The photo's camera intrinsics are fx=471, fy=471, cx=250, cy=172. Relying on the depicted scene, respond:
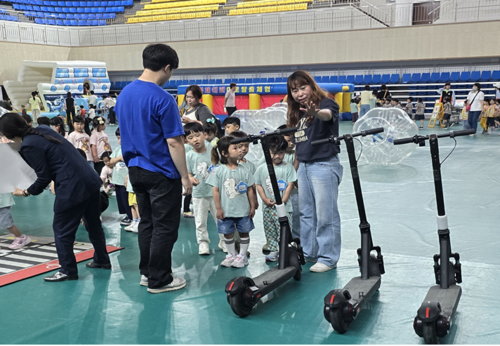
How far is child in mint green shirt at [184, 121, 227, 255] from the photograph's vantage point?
456cm

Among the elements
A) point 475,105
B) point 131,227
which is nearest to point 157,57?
point 131,227

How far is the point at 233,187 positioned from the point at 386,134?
5.39 m

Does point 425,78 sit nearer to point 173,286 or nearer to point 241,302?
point 173,286

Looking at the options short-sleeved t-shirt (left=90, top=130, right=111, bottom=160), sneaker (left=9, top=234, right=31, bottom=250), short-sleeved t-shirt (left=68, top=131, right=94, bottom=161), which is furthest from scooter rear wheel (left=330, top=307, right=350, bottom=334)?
short-sleeved t-shirt (left=90, top=130, right=111, bottom=160)

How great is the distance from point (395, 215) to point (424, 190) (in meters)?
1.54

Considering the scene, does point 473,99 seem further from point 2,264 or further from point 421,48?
point 2,264

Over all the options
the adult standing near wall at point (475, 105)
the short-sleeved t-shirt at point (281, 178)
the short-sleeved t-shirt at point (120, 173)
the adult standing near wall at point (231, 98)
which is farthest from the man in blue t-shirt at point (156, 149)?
the adult standing near wall at point (475, 105)

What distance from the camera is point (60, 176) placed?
3781 millimetres

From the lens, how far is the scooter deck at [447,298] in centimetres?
269

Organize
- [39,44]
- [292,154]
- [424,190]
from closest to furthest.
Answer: [292,154]
[424,190]
[39,44]

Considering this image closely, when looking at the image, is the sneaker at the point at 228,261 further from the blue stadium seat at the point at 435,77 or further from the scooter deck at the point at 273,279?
the blue stadium seat at the point at 435,77

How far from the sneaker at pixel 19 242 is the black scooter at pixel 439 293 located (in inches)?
150

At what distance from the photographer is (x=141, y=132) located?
10.9 ft

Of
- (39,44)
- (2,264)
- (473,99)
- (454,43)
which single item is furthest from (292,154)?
(39,44)
